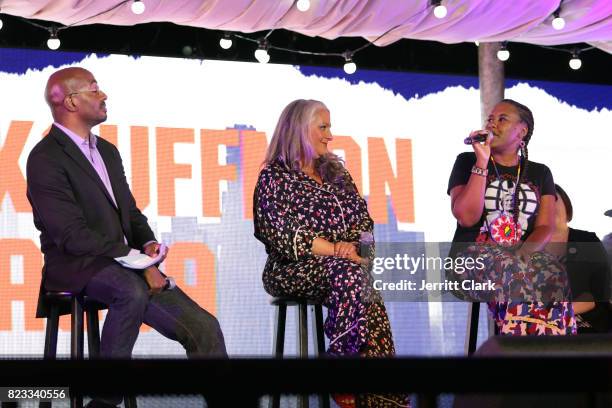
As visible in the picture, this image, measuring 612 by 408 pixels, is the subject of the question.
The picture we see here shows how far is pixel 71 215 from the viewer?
333 centimetres

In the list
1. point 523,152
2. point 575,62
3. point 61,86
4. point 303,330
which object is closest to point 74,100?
point 61,86

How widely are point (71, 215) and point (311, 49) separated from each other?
2.12 metres

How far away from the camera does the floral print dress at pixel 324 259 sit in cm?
339

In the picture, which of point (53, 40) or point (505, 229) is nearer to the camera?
point (505, 229)

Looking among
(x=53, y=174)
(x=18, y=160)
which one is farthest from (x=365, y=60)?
(x=53, y=174)

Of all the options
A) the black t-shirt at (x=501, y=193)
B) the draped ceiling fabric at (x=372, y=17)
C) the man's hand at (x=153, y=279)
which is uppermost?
the draped ceiling fabric at (x=372, y=17)

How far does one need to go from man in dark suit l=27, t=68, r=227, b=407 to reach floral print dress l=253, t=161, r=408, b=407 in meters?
0.38

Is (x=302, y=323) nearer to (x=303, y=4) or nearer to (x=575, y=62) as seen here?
(x=303, y=4)

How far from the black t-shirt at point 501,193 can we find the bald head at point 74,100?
160 centimetres

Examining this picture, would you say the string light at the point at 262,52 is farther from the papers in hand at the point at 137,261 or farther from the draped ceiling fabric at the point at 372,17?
the papers in hand at the point at 137,261

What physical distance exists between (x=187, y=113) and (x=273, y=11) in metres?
0.72

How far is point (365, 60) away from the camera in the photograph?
519 cm

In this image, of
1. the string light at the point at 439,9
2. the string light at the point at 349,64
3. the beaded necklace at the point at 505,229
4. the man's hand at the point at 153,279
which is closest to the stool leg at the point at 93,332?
the man's hand at the point at 153,279

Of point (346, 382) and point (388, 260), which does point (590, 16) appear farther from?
point (346, 382)
